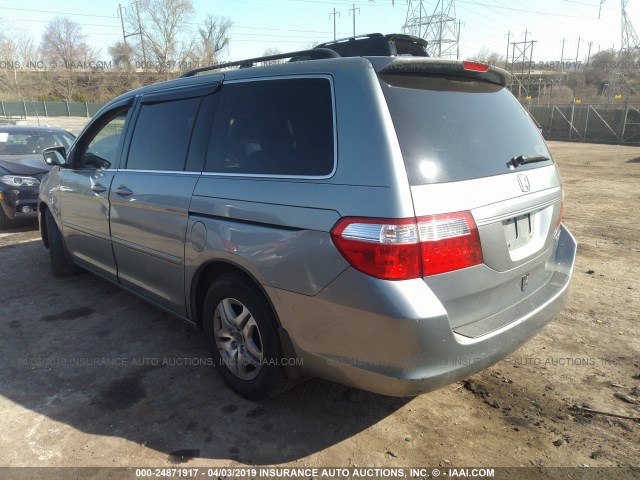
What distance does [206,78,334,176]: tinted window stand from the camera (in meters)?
2.36

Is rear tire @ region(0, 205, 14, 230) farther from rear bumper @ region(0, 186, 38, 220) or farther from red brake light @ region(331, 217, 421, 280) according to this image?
red brake light @ region(331, 217, 421, 280)

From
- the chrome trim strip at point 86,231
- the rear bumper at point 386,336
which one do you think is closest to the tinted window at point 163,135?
the chrome trim strip at point 86,231

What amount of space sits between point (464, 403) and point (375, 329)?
122cm

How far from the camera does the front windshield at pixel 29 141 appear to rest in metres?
8.16

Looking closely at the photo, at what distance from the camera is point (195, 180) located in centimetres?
295

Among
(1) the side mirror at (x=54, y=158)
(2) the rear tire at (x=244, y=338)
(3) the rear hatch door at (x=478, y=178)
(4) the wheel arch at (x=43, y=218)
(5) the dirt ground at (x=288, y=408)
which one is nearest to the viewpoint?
(3) the rear hatch door at (x=478, y=178)

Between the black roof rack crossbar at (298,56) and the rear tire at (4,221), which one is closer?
the black roof rack crossbar at (298,56)

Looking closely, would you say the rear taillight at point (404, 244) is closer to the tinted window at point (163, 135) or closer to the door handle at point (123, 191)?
the tinted window at point (163, 135)

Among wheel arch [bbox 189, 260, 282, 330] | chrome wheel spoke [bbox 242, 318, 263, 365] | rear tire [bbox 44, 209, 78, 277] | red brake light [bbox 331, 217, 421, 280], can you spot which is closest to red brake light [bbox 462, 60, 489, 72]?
red brake light [bbox 331, 217, 421, 280]

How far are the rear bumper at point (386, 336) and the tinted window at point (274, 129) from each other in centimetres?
65

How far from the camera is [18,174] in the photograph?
23.5ft

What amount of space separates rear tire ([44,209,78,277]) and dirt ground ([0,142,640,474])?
3.02 ft

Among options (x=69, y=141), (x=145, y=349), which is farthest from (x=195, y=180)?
(x=69, y=141)

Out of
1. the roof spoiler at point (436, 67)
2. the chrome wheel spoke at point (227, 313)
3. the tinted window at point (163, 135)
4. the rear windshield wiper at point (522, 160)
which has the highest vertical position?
the roof spoiler at point (436, 67)
